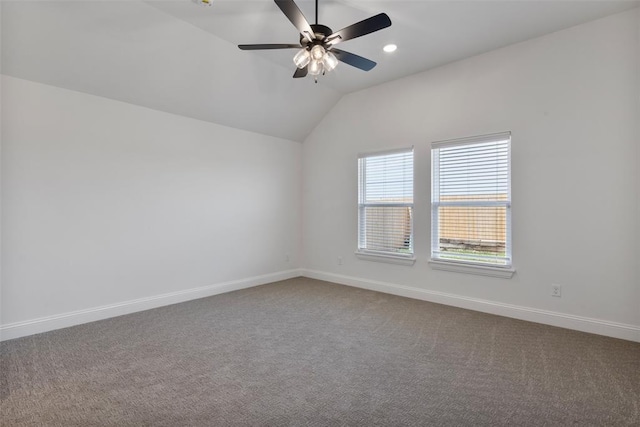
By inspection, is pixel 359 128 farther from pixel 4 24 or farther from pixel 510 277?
pixel 4 24

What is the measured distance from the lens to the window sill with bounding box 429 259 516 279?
3667 mm

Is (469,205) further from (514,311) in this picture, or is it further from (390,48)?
(390,48)

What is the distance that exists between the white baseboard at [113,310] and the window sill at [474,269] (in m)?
2.76

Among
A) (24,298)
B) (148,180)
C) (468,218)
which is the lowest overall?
(24,298)

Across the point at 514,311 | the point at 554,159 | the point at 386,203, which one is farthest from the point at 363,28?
the point at 514,311

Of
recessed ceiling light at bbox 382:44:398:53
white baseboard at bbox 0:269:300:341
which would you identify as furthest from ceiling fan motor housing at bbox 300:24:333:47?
white baseboard at bbox 0:269:300:341

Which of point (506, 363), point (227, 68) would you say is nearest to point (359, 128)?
point (227, 68)

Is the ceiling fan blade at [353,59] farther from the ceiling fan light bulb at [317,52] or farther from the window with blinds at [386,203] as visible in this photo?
the window with blinds at [386,203]

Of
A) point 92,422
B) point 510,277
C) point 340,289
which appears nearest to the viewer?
point 92,422

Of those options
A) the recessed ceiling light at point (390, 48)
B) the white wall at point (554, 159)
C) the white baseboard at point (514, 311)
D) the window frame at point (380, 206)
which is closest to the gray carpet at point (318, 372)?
the white baseboard at point (514, 311)

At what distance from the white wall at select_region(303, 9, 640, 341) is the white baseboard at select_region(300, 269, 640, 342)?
0.04ft

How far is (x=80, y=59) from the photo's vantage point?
315 cm

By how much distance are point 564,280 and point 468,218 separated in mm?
1154

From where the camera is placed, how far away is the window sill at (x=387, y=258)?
4.46 meters
